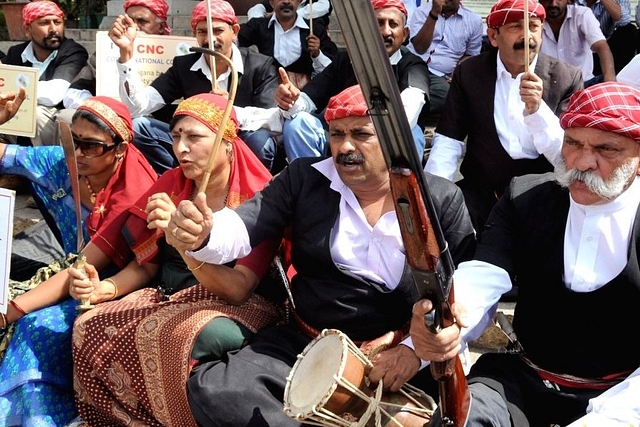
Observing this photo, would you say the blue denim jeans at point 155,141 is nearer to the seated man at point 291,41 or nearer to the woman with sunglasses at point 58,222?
the woman with sunglasses at point 58,222

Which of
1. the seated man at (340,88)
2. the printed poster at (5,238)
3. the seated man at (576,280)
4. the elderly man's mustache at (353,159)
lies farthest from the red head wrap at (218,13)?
the seated man at (576,280)

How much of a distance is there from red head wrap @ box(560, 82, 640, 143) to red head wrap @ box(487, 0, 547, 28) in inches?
62.3

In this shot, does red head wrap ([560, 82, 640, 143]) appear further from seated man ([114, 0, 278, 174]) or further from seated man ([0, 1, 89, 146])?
seated man ([0, 1, 89, 146])

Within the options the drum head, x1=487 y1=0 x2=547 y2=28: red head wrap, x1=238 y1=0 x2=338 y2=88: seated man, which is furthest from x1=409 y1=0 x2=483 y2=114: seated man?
the drum head

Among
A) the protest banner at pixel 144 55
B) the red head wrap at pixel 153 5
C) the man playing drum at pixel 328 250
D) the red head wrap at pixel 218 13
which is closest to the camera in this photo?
the man playing drum at pixel 328 250

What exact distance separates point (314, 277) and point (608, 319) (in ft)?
3.82

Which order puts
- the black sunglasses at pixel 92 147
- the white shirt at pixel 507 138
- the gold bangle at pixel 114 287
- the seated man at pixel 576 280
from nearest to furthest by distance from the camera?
the seated man at pixel 576 280, the gold bangle at pixel 114 287, the black sunglasses at pixel 92 147, the white shirt at pixel 507 138

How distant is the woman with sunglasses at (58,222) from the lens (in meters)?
3.66

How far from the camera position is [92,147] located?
412 centimetres

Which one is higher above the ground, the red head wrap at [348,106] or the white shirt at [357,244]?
the red head wrap at [348,106]

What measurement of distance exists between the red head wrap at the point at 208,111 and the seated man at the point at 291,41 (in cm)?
312

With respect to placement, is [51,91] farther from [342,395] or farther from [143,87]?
[342,395]

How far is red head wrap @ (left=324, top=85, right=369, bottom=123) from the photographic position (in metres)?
3.15

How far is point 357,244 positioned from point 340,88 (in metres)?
2.65
